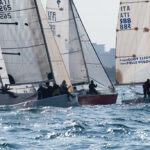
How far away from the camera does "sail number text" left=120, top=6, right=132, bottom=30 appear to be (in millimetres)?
27438

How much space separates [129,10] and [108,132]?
1169cm

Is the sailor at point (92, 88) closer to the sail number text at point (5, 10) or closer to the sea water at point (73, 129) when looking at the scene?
the sea water at point (73, 129)

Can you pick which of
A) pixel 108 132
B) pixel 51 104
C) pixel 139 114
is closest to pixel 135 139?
pixel 108 132

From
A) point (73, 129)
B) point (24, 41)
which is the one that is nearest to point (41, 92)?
point (24, 41)

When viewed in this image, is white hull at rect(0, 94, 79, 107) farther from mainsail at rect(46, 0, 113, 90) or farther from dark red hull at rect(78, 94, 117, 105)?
mainsail at rect(46, 0, 113, 90)

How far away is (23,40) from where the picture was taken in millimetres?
26812

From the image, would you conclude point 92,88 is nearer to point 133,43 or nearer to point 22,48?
point 133,43

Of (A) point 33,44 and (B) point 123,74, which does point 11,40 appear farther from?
(B) point 123,74

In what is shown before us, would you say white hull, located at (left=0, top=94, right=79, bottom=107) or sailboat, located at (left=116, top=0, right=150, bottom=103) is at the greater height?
sailboat, located at (left=116, top=0, right=150, bottom=103)

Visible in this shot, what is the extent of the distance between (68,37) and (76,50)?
121 cm

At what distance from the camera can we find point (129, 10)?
27484 millimetres

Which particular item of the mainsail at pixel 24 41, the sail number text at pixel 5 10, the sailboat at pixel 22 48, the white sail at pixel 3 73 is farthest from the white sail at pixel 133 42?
Result: the white sail at pixel 3 73

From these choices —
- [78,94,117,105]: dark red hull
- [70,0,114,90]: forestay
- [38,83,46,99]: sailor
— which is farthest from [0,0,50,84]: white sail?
[70,0,114,90]: forestay

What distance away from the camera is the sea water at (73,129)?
14.7 metres
